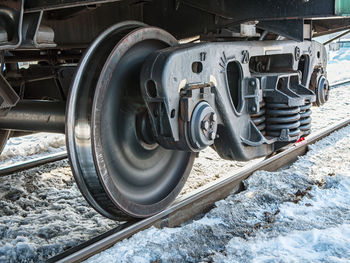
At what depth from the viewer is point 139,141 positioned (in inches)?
133

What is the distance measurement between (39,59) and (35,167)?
1425 millimetres

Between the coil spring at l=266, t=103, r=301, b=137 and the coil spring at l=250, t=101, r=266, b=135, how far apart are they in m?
0.05

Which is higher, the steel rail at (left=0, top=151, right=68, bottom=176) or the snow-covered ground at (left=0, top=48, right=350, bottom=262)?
the steel rail at (left=0, top=151, right=68, bottom=176)

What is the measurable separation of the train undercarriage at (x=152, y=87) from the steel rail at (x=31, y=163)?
1.72 feet

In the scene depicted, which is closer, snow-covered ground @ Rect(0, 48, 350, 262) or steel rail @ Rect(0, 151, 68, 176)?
snow-covered ground @ Rect(0, 48, 350, 262)

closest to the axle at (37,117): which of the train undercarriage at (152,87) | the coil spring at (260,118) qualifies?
the train undercarriage at (152,87)

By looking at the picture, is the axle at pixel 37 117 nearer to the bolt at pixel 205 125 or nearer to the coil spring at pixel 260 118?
the bolt at pixel 205 125

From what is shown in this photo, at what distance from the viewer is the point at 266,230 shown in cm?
327

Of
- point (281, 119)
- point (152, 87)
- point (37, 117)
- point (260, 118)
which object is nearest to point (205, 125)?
point (152, 87)

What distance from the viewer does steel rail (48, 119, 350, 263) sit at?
285 cm

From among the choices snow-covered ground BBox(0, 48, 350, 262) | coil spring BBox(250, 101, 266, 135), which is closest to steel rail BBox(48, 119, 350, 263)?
snow-covered ground BBox(0, 48, 350, 262)

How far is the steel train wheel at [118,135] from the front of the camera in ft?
9.18

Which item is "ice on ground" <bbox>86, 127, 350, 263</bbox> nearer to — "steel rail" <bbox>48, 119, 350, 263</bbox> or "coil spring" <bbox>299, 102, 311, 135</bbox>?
"steel rail" <bbox>48, 119, 350, 263</bbox>

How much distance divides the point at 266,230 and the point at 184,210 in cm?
68
